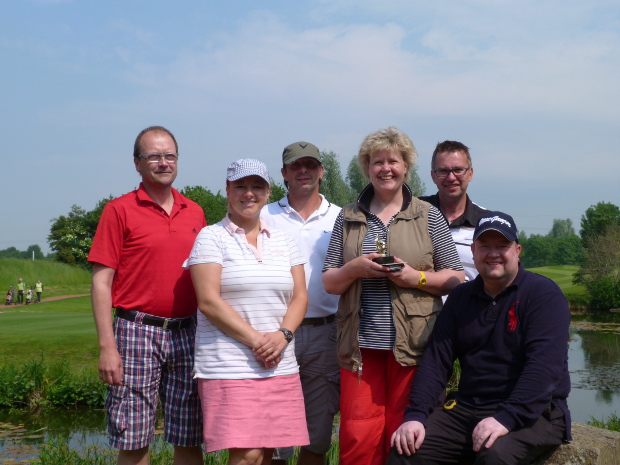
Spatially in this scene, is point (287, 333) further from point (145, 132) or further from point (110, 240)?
point (145, 132)

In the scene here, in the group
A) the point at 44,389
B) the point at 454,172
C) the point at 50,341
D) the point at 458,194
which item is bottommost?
the point at 44,389

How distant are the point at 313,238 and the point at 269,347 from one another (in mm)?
1176

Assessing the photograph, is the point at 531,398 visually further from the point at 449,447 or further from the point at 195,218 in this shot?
the point at 195,218

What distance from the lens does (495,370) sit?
3363 millimetres

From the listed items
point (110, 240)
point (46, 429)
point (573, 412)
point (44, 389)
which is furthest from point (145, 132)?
point (573, 412)

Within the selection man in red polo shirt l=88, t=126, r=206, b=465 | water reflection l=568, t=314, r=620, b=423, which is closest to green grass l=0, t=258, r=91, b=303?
water reflection l=568, t=314, r=620, b=423

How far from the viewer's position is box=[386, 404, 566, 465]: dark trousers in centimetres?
314

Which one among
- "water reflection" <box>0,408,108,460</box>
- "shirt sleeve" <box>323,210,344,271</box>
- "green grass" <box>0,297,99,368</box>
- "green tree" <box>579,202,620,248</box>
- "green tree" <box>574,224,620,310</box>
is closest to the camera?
"shirt sleeve" <box>323,210,344,271</box>

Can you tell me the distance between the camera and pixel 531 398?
10.4ft

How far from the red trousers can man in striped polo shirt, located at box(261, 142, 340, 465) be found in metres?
0.54

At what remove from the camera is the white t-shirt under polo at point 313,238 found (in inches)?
169

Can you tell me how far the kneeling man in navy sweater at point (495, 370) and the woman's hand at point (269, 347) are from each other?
2.58 ft

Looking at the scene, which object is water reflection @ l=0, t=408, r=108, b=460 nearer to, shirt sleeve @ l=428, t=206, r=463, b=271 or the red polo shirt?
the red polo shirt

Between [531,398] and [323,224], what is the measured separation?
191 cm
